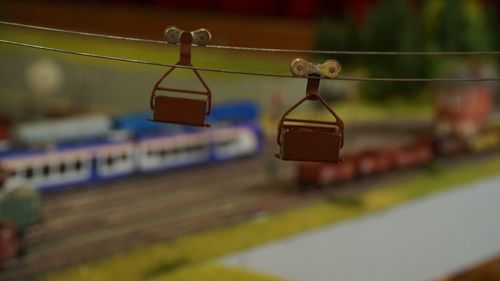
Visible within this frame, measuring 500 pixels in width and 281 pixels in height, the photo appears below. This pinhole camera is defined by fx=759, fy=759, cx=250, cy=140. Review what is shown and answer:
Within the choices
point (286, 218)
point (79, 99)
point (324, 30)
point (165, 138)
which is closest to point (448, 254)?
point (286, 218)

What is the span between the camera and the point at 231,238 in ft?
18.2

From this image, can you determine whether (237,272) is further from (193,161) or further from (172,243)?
(193,161)

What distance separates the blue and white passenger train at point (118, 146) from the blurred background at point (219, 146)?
0.01 m

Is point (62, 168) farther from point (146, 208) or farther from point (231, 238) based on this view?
point (231, 238)

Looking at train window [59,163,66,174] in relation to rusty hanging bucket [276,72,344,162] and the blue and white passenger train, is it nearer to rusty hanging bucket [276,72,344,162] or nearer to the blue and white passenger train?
the blue and white passenger train

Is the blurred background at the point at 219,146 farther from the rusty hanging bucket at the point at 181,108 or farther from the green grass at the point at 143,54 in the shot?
the rusty hanging bucket at the point at 181,108

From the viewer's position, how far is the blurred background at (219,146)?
5.29 metres

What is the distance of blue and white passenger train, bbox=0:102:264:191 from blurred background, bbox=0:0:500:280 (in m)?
0.01

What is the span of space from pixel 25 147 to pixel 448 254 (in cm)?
356

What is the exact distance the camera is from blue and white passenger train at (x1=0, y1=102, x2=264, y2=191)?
5965mm

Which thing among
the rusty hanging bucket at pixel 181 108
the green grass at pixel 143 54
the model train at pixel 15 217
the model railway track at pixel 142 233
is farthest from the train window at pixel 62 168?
the green grass at pixel 143 54

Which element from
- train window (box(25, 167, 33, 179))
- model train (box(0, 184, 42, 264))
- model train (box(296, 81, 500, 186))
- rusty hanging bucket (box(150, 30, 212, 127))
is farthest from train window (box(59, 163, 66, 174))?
rusty hanging bucket (box(150, 30, 212, 127))

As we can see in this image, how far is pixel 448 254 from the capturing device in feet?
20.4

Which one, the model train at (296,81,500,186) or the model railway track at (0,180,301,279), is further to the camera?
the model train at (296,81,500,186)
